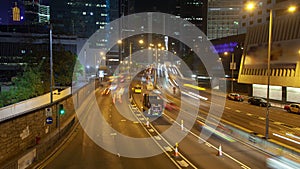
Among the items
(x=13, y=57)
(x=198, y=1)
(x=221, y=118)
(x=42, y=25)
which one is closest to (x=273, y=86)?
(x=221, y=118)

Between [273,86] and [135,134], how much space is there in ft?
118

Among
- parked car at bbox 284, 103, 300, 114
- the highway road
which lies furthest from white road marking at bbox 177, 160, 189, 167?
parked car at bbox 284, 103, 300, 114

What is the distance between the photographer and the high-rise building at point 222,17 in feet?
410

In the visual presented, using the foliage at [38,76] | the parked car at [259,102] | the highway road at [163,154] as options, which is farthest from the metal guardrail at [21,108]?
the parked car at [259,102]

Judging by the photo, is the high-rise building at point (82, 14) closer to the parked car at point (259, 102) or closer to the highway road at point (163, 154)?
the parked car at point (259, 102)

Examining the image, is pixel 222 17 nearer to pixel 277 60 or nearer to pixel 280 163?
pixel 277 60

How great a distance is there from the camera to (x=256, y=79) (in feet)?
186

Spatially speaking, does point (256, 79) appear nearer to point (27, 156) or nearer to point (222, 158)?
point (222, 158)

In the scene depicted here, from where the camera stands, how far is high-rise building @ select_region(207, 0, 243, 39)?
410 ft

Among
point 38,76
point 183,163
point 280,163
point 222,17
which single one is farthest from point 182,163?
point 222,17

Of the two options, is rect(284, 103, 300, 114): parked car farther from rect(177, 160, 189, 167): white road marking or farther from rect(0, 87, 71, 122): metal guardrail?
rect(0, 87, 71, 122): metal guardrail

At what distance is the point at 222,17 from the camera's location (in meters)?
127

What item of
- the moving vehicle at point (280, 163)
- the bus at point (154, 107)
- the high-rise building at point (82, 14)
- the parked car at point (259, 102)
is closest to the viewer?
the moving vehicle at point (280, 163)

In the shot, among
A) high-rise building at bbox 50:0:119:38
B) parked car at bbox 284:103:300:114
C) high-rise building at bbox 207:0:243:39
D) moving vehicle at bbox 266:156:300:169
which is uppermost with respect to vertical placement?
high-rise building at bbox 50:0:119:38
